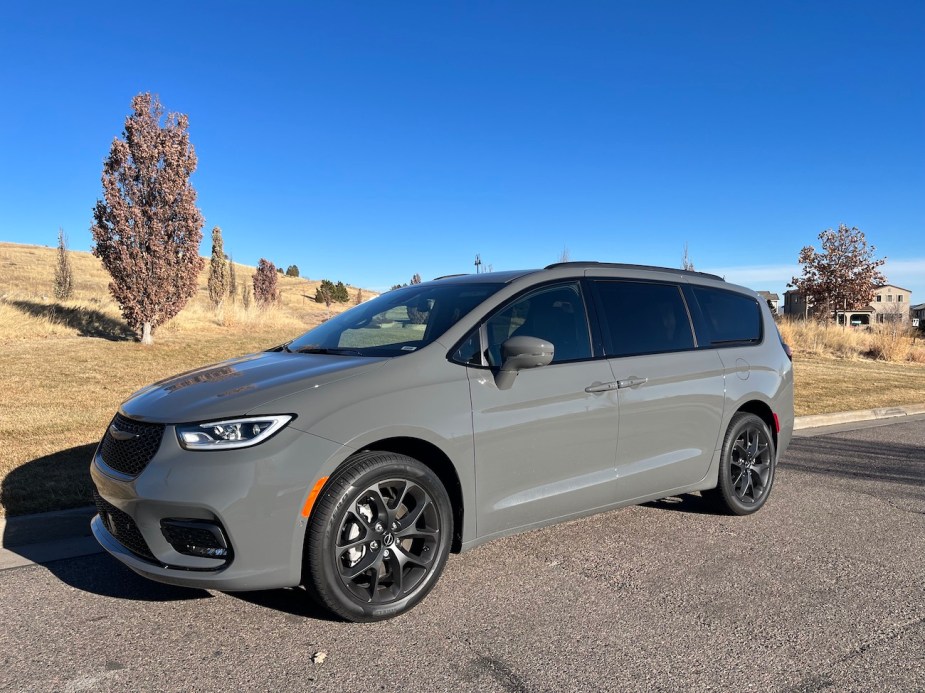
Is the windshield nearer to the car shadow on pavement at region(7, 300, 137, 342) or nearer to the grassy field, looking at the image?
the grassy field

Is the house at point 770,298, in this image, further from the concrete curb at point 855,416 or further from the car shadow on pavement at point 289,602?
the car shadow on pavement at point 289,602

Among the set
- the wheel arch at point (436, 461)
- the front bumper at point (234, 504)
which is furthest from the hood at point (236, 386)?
the wheel arch at point (436, 461)

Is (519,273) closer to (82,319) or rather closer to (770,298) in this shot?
(770,298)

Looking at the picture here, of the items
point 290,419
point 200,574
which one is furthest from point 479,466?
point 200,574

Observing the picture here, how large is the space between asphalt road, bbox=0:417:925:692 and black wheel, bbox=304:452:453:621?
0.14m

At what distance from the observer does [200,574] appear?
3.05 metres

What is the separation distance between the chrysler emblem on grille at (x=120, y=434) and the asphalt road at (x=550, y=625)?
0.89 meters

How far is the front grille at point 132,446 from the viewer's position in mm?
3195

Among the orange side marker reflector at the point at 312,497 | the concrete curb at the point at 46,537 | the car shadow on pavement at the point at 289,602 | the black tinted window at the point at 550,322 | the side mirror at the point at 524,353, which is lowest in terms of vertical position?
the car shadow on pavement at the point at 289,602

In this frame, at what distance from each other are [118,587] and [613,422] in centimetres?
298

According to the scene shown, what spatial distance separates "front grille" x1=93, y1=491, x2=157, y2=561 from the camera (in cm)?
320

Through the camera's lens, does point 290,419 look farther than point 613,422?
No

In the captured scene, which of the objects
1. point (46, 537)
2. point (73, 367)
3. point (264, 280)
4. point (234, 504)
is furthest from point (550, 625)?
point (264, 280)

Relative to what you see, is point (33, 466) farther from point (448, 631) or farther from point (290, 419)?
point (448, 631)
